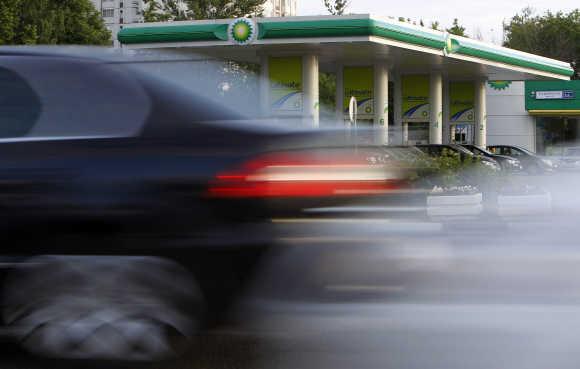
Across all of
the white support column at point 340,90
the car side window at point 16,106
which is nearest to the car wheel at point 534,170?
the white support column at point 340,90

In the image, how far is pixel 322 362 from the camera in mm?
4840

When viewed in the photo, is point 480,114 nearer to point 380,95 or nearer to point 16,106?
point 380,95

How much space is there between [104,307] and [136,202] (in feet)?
1.85

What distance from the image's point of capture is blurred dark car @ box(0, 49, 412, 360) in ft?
14.1

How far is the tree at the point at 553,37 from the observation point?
66375mm

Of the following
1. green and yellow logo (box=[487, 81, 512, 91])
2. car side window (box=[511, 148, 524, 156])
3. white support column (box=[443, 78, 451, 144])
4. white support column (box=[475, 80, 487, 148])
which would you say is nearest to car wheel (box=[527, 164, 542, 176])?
car side window (box=[511, 148, 524, 156])

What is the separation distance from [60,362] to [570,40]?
66.5m

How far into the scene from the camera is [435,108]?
1336 inches

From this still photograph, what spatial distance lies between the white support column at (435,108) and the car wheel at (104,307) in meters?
29.9

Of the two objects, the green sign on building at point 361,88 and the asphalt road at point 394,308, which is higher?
the green sign on building at point 361,88

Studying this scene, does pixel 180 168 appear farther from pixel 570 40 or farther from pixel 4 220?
pixel 570 40

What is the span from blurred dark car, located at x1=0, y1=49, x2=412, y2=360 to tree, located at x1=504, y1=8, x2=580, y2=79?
65.6 metres

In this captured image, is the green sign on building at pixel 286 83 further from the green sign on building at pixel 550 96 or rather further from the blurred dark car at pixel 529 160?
the green sign on building at pixel 550 96

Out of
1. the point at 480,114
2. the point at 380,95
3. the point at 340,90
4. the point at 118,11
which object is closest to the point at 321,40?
the point at 380,95
